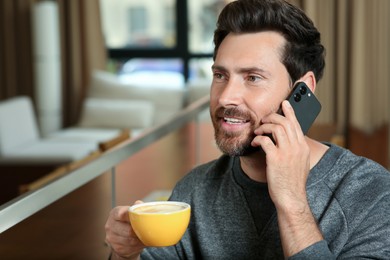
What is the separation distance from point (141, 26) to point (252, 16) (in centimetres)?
550

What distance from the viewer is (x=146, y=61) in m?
6.73

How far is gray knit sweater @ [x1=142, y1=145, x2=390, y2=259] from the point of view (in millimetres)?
1174

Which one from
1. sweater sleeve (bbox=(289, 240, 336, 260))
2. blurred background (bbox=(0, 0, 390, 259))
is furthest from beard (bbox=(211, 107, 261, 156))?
blurred background (bbox=(0, 0, 390, 259))

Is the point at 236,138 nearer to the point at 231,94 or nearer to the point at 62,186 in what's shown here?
the point at 231,94

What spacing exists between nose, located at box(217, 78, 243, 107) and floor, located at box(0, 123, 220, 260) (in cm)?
33

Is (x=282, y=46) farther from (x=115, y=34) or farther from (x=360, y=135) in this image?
(x=115, y=34)

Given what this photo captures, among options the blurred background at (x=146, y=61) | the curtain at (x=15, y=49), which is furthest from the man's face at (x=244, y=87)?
the curtain at (x=15, y=49)

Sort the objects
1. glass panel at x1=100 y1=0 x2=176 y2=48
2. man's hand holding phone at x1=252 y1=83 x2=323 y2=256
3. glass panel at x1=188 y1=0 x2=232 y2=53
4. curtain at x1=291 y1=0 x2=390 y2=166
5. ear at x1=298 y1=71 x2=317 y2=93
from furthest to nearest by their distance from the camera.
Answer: glass panel at x1=100 y1=0 x2=176 y2=48 → glass panel at x1=188 y1=0 x2=232 y2=53 → curtain at x1=291 y1=0 x2=390 y2=166 → ear at x1=298 y1=71 x2=317 y2=93 → man's hand holding phone at x1=252 y1=83 x2=323 y2=256

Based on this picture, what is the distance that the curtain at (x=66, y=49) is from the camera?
21.7 feet

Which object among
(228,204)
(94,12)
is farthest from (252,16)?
(94,12)

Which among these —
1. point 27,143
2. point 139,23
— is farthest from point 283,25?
point 139,23

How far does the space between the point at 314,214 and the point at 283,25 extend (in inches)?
13.7

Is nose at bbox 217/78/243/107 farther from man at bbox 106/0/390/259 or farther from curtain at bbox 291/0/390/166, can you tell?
curtain at bbox 291/0/390/166

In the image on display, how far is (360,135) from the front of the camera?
234 inches
